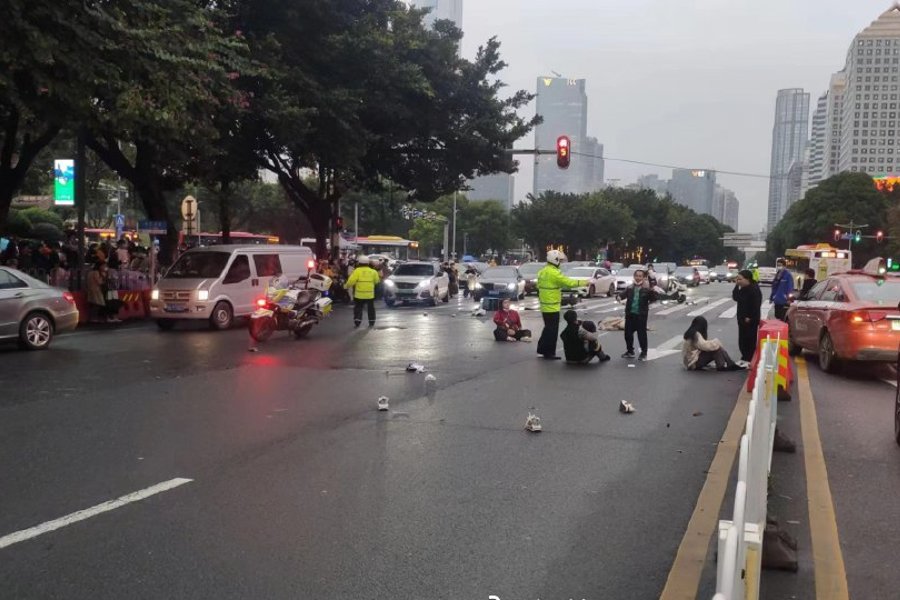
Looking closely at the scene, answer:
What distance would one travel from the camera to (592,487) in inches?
229

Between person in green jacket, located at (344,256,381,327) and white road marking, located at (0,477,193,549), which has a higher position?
person in green jacket, located at (344,256,381,327)

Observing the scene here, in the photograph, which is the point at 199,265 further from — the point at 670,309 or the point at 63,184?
the point at 670,309

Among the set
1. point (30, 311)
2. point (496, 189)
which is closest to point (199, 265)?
point (30, 311)

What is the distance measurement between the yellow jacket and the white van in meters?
1.06

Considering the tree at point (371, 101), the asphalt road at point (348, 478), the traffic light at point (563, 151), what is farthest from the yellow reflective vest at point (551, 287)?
the traffic light at point (563, 151)

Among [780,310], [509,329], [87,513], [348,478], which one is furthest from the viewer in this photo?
[780,310]

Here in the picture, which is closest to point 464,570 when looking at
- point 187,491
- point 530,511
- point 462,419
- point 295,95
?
point 530,511

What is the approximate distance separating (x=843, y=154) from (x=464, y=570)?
167 meters

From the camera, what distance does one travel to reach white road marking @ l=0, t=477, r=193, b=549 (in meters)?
4.66

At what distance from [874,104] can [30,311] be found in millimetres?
159838

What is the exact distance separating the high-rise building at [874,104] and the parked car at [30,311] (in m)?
155

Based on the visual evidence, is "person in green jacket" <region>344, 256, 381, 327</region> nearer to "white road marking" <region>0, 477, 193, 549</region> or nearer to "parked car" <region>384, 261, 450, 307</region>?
"parked car" <region>384, 261, 450, 307</region>

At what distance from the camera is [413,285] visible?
1075 inches

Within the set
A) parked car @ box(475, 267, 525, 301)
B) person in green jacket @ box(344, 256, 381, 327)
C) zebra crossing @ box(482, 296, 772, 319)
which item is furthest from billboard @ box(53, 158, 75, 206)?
zebra crossing @ box(482, 296, 772, 319)
